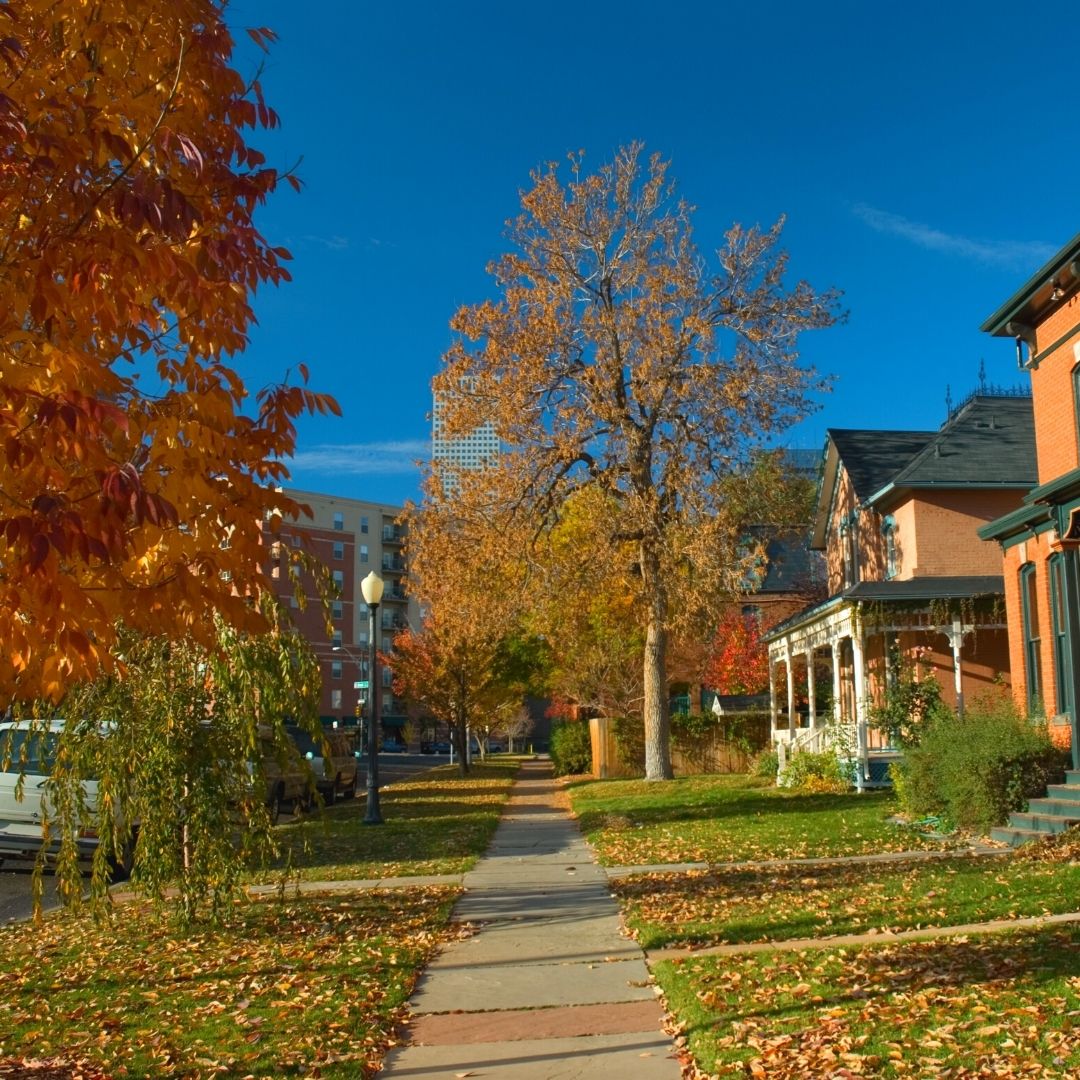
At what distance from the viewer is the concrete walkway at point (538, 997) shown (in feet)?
19.7

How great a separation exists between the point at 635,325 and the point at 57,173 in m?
22.1

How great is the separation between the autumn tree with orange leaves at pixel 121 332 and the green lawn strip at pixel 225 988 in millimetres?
2601

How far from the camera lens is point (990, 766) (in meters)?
14.0

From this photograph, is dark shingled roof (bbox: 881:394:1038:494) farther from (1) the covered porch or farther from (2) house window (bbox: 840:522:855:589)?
(2) house window (bbox: 840:522:855:589)

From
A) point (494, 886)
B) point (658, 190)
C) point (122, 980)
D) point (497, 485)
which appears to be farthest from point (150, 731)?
point (658, 190)

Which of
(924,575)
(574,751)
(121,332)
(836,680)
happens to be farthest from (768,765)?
(121,332)

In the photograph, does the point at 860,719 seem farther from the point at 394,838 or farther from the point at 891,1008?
the point at 891,1008

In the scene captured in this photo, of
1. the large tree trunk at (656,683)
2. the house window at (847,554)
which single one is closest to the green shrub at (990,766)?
the large tree trunk at (656,683)

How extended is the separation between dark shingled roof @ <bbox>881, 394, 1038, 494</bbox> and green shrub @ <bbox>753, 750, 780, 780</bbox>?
7.51 meters

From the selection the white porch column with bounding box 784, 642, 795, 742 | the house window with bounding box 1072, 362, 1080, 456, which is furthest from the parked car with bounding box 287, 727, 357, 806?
the house window with bounding box 1072, 362, 1080, 456

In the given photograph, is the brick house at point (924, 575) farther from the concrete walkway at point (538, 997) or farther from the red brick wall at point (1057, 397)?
the concrete walkway at point (538, 997)

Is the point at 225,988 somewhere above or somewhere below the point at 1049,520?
below

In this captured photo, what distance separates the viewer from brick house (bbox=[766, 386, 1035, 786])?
23000 mm

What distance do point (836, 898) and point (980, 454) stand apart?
57.9 feet
